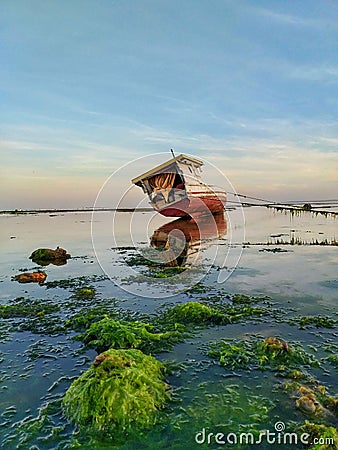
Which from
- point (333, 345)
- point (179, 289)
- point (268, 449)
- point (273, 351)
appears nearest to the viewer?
point (268, 449)

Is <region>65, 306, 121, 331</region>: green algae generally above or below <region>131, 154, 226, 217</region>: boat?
below

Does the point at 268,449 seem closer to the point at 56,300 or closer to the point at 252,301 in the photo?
the point at 252,301

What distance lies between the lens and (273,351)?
5117mm

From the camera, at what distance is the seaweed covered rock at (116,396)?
356 centimetres

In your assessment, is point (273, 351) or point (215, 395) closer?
point (215, 395)

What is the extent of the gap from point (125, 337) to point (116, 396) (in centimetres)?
199

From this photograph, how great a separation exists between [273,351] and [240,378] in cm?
91

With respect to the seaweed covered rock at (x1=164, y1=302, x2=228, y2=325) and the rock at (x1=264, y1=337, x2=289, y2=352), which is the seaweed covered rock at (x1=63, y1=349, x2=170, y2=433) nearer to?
the rock at (x1=264, y1=337, x2=289, y2=352)

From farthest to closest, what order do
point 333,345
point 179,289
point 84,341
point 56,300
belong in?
point 179,289 → point 56,300 → point 84,341 → point 333,345

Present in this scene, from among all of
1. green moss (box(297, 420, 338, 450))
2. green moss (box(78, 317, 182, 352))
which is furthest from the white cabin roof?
green moss (box(297, 420, 338, 450))

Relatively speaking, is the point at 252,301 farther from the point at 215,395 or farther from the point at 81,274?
the point at 81,274

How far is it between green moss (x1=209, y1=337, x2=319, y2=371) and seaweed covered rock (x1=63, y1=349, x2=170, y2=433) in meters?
1.29

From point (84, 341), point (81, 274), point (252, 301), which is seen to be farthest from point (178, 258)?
point (84, 341)

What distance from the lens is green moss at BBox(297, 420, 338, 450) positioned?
10.1ft
